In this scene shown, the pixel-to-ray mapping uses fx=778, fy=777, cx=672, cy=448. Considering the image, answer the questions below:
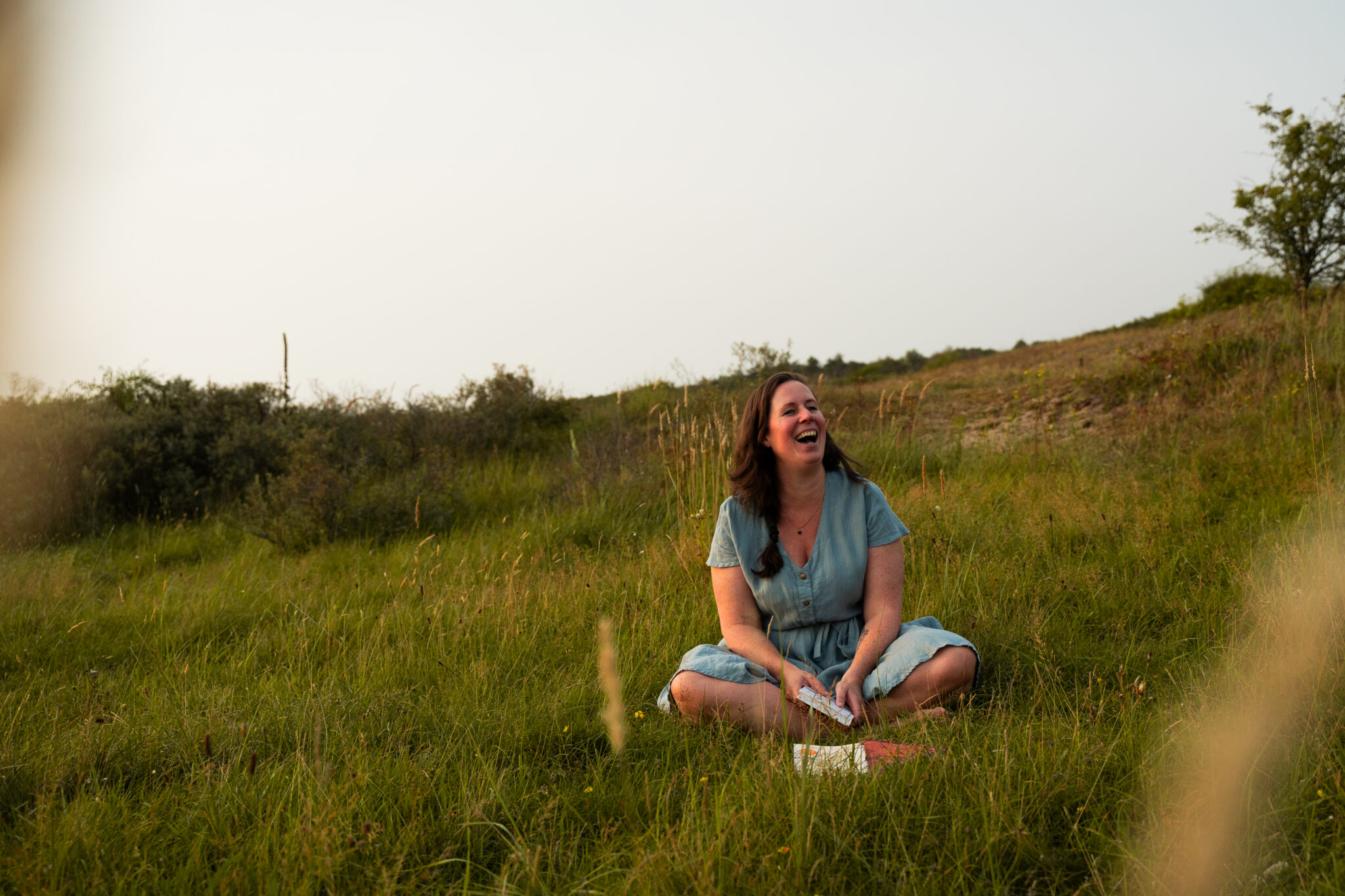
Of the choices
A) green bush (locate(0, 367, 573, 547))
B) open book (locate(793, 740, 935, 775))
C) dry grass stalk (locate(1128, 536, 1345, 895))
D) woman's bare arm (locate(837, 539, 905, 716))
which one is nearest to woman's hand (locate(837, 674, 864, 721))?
woman's bare arm (locate(837, 539, 905, 716))

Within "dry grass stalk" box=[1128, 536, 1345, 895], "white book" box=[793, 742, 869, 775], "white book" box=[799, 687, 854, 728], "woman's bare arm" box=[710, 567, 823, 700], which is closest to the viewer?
"dry grass stalk" box=[1128, 536, 1345, 895]

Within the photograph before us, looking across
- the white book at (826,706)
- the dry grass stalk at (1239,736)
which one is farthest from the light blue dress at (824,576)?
the dry grass stalk at (1239,736)

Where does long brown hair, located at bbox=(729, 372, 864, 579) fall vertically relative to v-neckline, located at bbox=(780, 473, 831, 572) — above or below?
above

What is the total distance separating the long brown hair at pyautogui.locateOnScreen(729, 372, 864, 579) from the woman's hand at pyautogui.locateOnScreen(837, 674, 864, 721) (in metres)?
0.56

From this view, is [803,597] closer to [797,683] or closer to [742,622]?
[742,622]

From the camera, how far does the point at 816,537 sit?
2.98 metres

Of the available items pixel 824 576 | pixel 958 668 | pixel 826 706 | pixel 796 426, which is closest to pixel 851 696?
pixel 826 706

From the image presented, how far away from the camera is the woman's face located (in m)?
2.88

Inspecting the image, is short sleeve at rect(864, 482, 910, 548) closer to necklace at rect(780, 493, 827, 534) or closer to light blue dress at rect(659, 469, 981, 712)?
light blue dress at rect(659, 469, 981, 712)

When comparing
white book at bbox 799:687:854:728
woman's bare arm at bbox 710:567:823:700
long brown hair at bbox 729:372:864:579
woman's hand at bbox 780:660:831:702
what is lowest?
white book at bbox 799:687:854:728

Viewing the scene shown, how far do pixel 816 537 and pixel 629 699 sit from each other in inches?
36.6

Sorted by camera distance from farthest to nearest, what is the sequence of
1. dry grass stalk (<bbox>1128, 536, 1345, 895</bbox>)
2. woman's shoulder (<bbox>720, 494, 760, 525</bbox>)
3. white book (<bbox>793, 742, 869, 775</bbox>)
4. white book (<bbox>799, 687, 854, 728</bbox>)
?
woman's shoulder (<bbox>720, 494, 760, 525</bbox>), white book (<bbox>799, 687, 854, 728</bbox>), white book (<bbox>793, 742, 869, 775</bbox>), dry grass stalk (<bbox>1128, 536, 1345, 895</bbox>)

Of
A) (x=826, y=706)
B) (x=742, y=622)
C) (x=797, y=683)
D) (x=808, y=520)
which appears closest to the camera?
(x=826, y=706)

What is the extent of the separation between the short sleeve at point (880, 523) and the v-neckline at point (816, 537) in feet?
0.50
